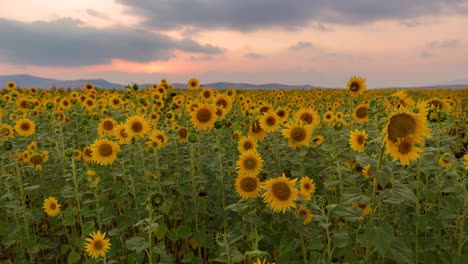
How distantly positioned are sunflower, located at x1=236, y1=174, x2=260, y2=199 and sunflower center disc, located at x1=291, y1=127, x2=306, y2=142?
4.04ft

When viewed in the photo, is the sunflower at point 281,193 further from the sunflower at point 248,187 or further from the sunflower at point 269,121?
the sunflower at point 269,121

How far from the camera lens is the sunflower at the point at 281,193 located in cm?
370

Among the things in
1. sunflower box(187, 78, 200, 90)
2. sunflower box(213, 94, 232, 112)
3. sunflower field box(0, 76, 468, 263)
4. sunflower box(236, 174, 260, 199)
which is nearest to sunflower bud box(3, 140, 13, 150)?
sunflower field box(0, 76, 468, 263)

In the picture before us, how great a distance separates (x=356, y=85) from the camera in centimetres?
756

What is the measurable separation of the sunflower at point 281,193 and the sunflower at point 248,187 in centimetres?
17

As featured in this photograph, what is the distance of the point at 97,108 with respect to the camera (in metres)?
11.2

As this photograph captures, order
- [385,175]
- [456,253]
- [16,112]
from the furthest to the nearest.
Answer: [16,112] → [456,253] → [385,175]

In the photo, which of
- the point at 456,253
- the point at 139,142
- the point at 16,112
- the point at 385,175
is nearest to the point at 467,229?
the point at 456,253

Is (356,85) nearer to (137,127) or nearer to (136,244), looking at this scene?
(137,127)

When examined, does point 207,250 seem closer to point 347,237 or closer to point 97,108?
point 347,237

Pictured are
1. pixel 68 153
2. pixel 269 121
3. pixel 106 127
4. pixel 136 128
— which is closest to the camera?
pixel 68 153

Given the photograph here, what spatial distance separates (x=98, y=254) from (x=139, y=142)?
2.03m


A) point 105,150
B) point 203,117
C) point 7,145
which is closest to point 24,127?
point 7,145

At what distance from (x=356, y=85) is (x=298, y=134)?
315cm
